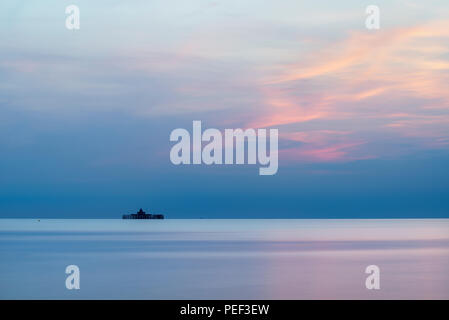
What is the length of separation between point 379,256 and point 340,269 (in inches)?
481

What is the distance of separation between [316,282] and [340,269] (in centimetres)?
666

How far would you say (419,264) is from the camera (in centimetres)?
4312

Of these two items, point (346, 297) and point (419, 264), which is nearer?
point (346, 297)

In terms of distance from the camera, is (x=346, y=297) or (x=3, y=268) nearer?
(x=346, y=297)

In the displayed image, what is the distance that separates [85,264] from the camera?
4491cm

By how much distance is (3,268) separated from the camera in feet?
134

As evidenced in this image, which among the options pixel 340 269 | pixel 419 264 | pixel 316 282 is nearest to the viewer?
pixel 316 282

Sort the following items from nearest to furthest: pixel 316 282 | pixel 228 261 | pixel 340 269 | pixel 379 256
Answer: pixel 316 282 → pixel 340 269 → pixel 228 261 → pixel 379 256
